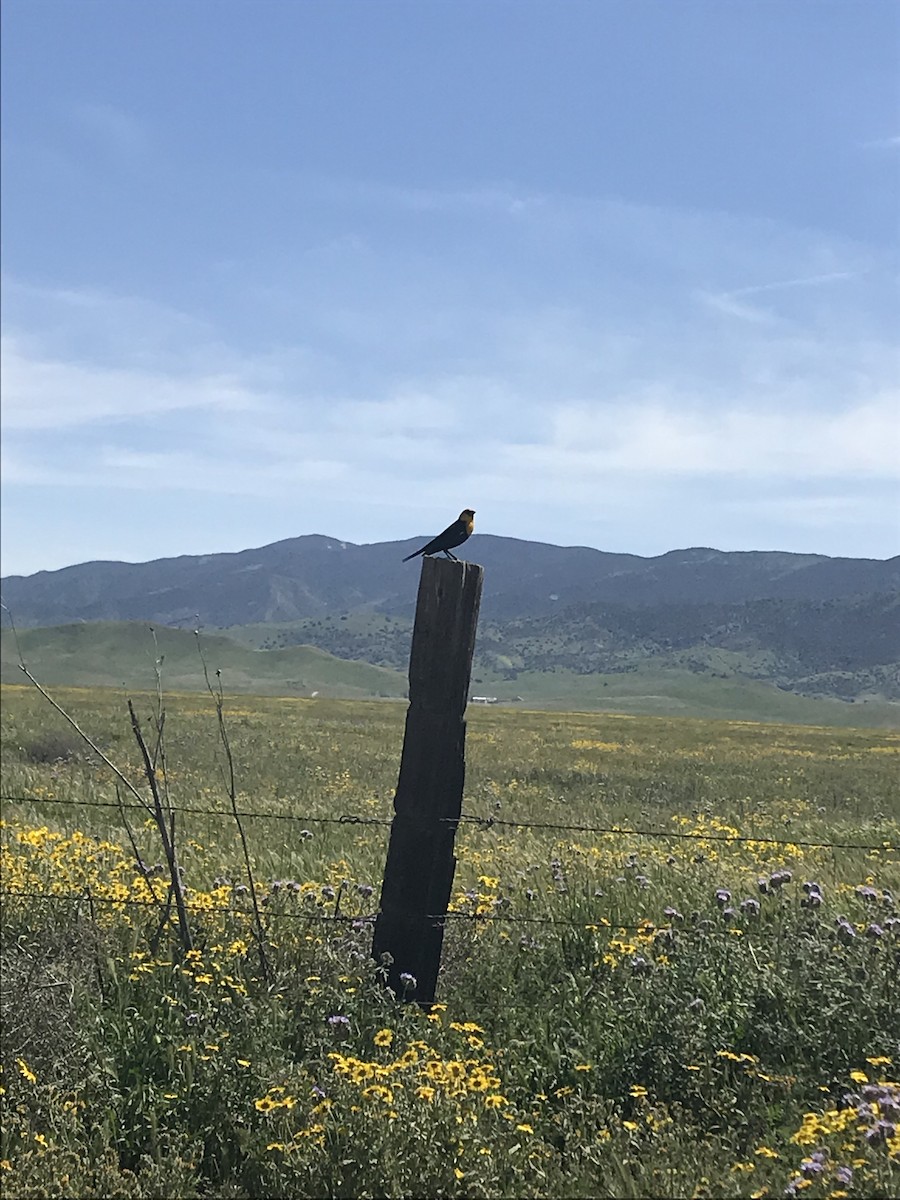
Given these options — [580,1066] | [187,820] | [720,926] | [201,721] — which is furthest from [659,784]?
[201,721]

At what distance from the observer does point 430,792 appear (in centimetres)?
607

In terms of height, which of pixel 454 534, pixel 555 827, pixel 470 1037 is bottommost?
pixel 470 1037

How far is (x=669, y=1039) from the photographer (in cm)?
539

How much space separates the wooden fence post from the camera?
605 cm

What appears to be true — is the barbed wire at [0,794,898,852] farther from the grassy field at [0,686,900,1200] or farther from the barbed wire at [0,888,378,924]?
the barbed wire at [0,888,378,924]

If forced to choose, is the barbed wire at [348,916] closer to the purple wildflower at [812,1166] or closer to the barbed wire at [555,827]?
the barbed wire at [555,827]

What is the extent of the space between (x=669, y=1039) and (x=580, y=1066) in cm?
52

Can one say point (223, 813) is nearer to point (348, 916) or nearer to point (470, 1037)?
point (348, 916)

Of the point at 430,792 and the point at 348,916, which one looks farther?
the point at 348,916

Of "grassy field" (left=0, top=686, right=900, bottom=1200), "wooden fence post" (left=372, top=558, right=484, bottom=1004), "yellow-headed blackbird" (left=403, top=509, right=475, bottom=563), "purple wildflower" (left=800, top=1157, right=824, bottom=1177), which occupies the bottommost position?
"grassy field" (left=0, top=686, right=900, bottom=1200)

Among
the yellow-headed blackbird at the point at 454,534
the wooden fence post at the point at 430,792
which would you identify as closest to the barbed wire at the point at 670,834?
the wooden fence post at the point at 430,792

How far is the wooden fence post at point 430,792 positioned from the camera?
6051 mm

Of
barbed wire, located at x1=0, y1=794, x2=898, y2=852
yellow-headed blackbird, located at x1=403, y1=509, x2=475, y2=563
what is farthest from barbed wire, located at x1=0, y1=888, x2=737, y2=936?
yellow-headed blackbird, located at x1=403, y1=509, x2=475, y2=563

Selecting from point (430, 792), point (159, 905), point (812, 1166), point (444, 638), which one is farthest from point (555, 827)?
point (812, 1166)
